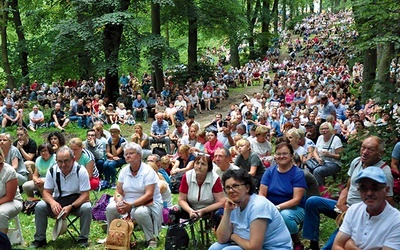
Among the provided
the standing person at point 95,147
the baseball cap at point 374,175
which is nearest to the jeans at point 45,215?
the standing person at point 95,147

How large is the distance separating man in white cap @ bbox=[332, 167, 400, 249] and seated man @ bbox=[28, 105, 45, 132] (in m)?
13.3

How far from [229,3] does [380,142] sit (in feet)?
56.2

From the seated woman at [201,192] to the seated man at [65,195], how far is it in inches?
46.1

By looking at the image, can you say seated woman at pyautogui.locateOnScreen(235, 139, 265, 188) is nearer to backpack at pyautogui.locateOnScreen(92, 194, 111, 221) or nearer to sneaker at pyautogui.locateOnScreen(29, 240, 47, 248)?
backpack at pyautogui.locateOnScreen(92, 194, 111, 221)

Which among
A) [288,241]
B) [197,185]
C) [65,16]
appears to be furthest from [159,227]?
[65,16]

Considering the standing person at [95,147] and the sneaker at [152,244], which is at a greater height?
the standing person at [95,147]

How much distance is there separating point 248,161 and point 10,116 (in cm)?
1118

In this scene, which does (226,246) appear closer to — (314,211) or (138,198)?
(314,211)

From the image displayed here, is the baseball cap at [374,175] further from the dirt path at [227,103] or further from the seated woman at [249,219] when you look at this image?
the dirt path at [227,103]

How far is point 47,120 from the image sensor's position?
50.1 ft

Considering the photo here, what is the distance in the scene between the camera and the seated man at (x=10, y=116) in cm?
1459

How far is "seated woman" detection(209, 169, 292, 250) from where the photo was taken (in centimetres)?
330

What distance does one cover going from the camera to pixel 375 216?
3018 millimetres

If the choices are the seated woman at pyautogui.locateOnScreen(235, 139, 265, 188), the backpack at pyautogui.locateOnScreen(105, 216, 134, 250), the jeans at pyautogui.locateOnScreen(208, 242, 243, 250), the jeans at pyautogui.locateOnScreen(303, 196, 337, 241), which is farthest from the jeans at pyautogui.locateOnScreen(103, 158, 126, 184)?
the jeans at pyautogui.locateOnScreen(208, 242, 243, 250)
